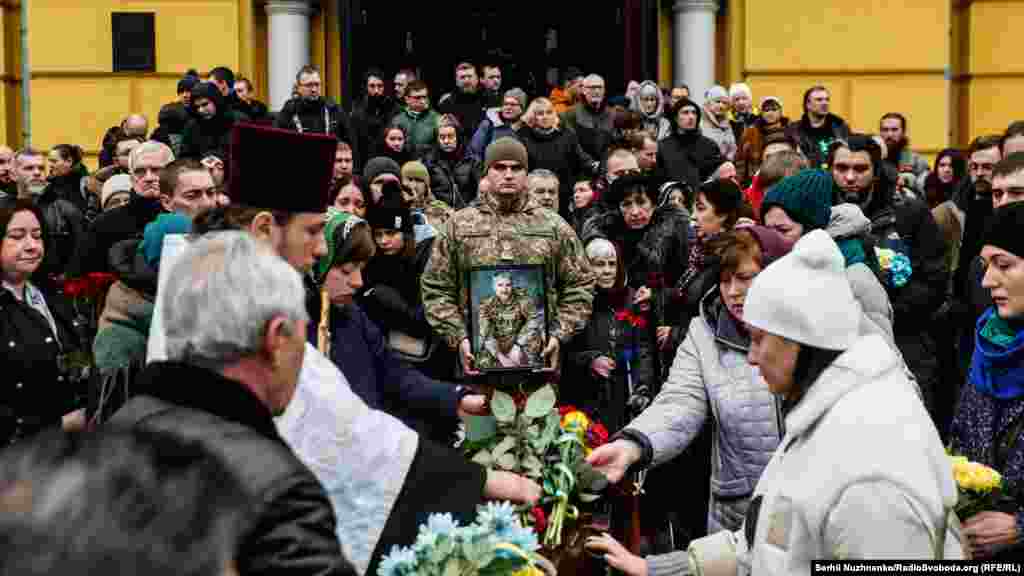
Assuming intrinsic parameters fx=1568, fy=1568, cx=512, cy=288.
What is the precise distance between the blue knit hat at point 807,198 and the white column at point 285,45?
9177 millimetres

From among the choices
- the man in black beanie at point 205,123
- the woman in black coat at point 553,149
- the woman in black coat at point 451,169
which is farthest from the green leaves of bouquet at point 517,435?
the man in black beanie at point 205,123

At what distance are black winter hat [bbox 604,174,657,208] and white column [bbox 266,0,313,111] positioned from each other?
636 centimetres

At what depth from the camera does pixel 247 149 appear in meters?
4.60

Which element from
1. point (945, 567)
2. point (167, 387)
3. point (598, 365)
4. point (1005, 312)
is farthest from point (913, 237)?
point (167, 387)

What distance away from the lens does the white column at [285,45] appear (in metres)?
14.8

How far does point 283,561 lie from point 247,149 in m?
2.32

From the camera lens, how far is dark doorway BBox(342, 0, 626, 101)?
1706 cm

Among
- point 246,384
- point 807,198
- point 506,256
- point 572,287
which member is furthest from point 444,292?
point 246,384

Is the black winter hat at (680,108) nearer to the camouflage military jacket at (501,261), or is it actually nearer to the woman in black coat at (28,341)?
the camouflage military jacket at (501,261)

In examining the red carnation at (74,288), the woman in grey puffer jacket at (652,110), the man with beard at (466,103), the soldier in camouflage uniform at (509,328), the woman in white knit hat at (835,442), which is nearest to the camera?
the woman in white knit hat at (835,442)

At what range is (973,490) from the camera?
4.20 m

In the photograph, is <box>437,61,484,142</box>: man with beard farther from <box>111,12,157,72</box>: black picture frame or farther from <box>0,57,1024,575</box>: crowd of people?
<box>111,12,157,72</box>: black picture frame

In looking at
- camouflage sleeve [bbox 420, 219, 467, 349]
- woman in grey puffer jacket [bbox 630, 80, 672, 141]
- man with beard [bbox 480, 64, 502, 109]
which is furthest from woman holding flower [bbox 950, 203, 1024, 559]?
man with beard [bbox 480, 64, 502, 109]

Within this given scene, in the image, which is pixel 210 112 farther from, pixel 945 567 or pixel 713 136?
pixel 945 567
